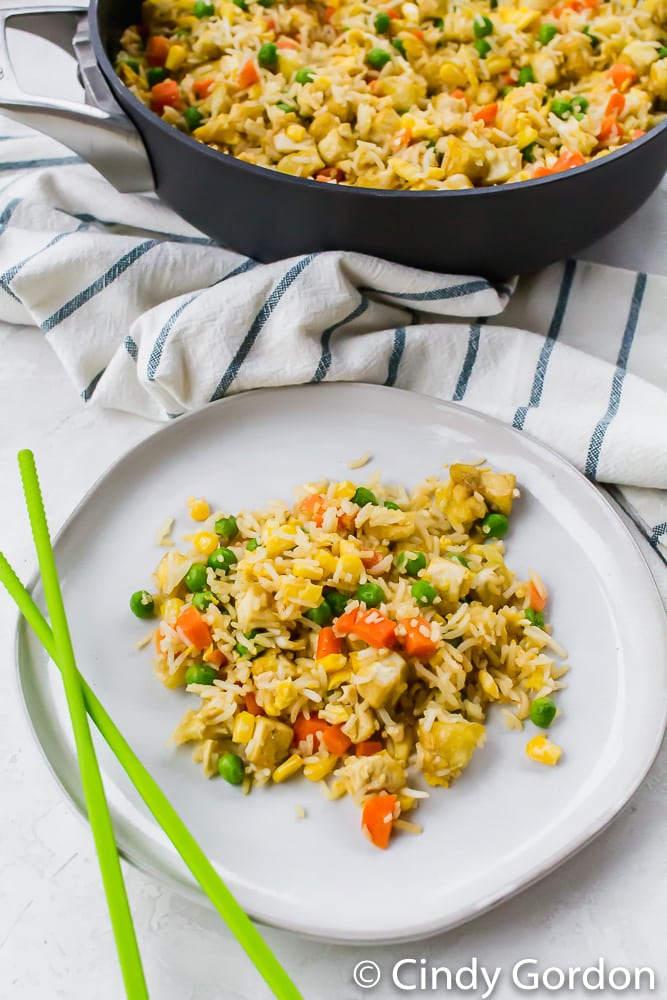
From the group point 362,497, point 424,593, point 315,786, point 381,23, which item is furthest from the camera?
point 381,23

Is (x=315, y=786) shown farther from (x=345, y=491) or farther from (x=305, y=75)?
(x=305, y=75)

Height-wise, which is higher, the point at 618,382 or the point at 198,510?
the point at 618,382

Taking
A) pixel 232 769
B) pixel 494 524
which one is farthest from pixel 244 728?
pixel 494 524

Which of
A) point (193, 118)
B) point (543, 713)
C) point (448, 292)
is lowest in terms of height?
point (543, 713)

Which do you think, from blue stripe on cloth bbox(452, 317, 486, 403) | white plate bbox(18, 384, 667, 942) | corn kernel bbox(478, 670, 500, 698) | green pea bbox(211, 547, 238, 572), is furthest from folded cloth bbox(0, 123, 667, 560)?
corn kernel bbox(478, 670, 500, 698)

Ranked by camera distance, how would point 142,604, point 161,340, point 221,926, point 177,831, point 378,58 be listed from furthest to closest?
point 378,58 → point 161,340 → point 142,604 → point 221,926 → point 177,831

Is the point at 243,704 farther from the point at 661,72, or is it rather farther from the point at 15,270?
the point at 661,72

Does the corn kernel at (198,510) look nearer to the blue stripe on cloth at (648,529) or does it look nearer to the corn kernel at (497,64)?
the blue stripe on cloth at (648,529)

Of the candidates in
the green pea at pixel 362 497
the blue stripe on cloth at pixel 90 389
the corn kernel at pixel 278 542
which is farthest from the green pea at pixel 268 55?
the corn kernel at pixel 278 542
